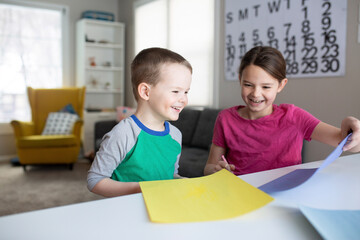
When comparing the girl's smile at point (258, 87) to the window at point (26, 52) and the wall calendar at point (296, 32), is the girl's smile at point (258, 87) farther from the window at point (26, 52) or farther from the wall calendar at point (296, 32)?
the window at point (26, 52)

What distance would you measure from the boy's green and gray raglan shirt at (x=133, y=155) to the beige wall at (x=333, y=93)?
2.02 meters

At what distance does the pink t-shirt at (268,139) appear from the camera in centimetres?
132

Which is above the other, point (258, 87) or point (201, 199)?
point (258, 87)

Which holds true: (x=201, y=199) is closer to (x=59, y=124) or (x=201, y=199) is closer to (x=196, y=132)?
(x=196, y=132)

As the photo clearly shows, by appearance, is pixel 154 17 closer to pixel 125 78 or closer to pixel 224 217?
pixel 125 78

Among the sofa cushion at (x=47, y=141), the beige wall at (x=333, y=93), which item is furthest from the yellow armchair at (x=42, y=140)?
the beige wall at (x=333, y=93)

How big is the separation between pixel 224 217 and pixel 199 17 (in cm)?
390

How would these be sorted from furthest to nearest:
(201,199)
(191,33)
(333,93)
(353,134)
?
(191,33), (333,93), (353,134), (201,199)

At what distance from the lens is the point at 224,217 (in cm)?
56

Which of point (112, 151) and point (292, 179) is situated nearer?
point (292, 179)

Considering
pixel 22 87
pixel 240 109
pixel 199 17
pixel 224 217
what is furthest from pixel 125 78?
pixel 224 217

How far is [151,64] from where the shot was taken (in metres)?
1.05

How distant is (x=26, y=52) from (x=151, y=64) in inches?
190

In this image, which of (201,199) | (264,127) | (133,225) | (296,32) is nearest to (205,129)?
(296,32)
